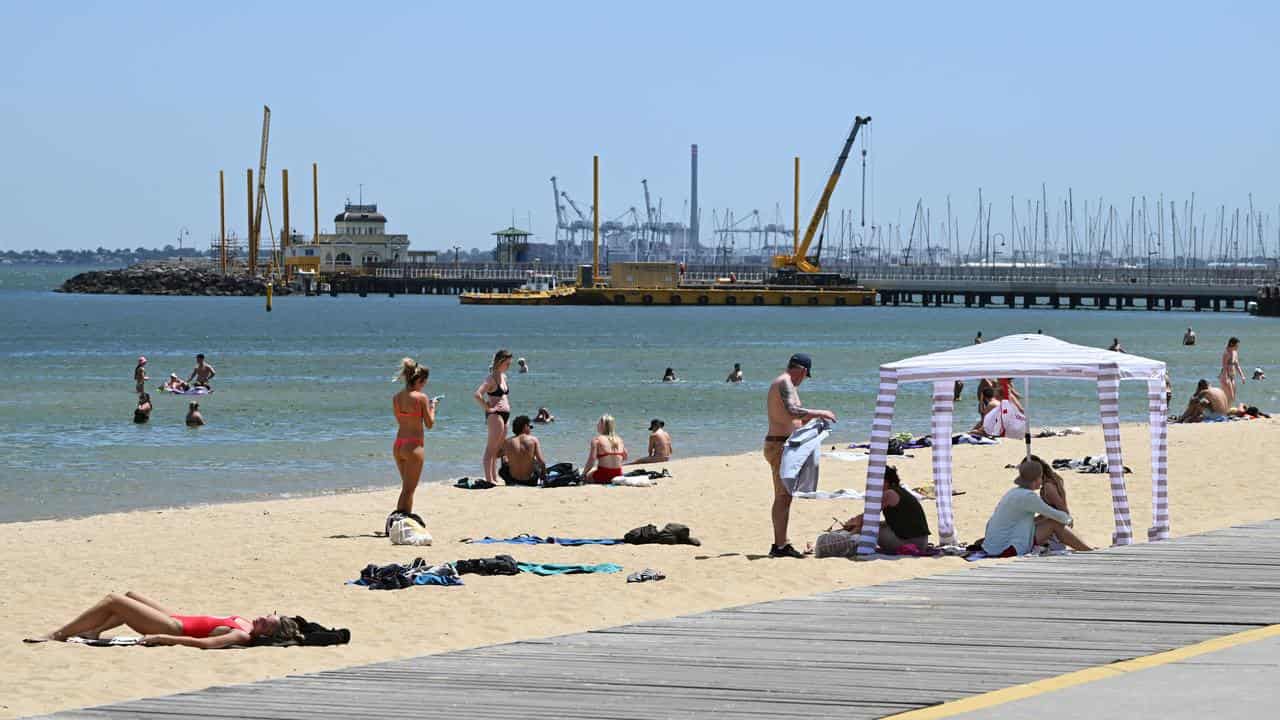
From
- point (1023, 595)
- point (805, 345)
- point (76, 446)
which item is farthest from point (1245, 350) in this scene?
point (1023, 595)

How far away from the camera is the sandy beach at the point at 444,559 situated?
9.05 metres

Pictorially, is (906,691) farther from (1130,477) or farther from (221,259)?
(221,259)

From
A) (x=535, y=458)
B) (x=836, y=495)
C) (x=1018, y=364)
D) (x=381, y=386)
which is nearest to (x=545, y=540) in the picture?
(x=836, y=495)

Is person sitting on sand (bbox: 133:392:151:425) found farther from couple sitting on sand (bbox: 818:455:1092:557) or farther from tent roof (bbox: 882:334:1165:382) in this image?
couple sitting on sand (bbox: 818:455:1092:557)

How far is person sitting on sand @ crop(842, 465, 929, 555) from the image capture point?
12062 millimetres

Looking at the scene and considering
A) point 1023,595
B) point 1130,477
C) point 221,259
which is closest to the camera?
point 1023,595

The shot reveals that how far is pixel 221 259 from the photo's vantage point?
180 meters

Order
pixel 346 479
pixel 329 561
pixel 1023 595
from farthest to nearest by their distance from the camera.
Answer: pixel 346 479
pixel 329 561
pixel 1023 595

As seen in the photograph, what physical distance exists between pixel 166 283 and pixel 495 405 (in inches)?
6734

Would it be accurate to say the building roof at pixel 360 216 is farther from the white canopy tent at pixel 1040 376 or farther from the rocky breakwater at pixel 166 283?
the white canopy tent at pixel 1040 376

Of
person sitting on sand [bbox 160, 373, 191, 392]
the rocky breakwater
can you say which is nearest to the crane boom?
the rocky breakwater

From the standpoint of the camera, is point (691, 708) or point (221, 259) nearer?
point (691, 708)

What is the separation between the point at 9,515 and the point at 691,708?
1410 cm

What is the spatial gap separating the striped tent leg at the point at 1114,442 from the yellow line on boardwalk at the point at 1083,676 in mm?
4553
